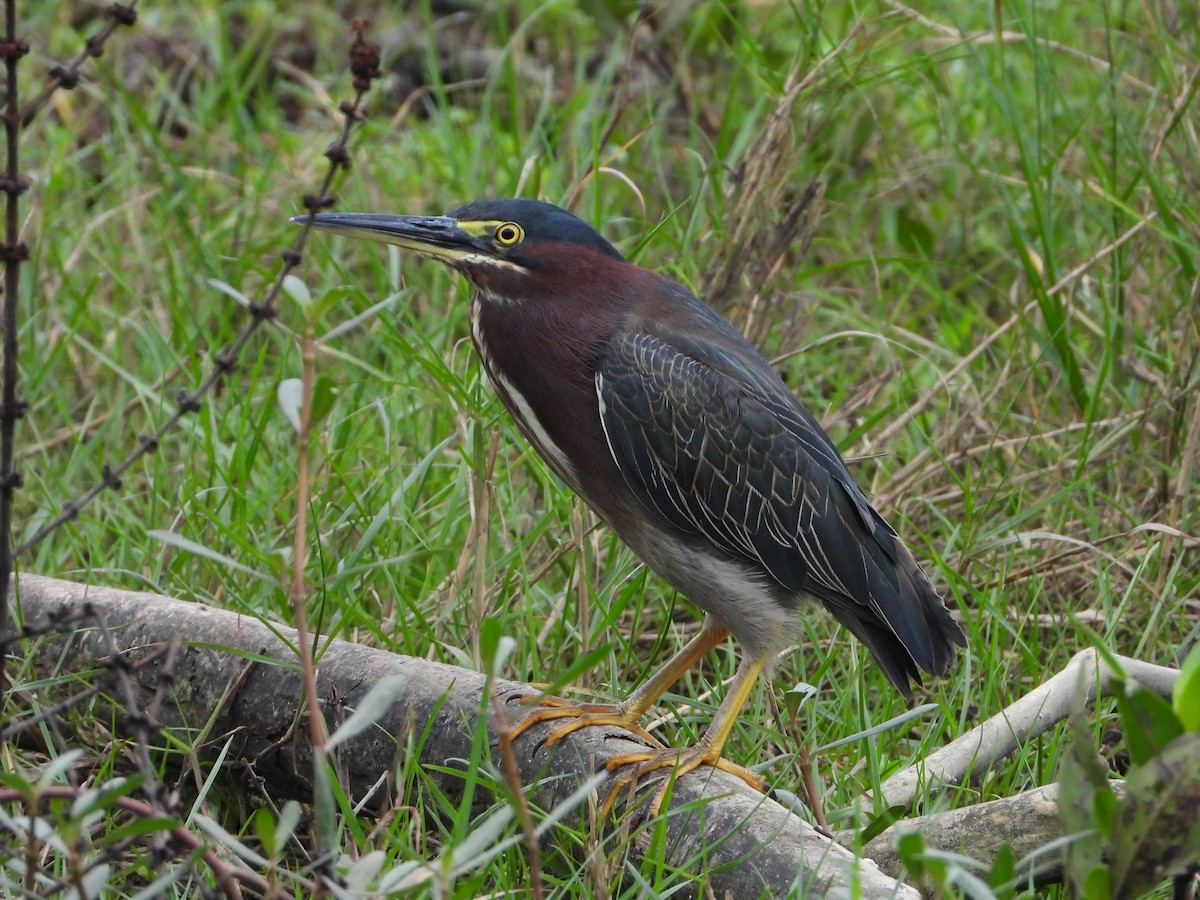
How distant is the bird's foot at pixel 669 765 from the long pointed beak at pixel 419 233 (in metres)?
1.30

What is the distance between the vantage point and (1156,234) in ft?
15.9

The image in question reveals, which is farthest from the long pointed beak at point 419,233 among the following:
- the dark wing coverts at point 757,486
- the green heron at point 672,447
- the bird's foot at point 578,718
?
the bird's foot at point 578,718

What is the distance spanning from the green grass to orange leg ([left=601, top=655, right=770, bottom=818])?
107 mm

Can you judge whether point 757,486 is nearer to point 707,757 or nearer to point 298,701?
point 707,757

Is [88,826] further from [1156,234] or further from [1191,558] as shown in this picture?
[1156,234]

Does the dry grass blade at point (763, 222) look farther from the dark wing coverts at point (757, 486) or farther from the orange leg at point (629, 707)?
the orange leg at point (629, 707)

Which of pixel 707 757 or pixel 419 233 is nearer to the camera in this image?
→ pixel 707 757

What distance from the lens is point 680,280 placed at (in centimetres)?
506

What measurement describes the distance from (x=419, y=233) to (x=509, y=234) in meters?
0.22

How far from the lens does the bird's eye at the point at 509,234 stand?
3.61 m

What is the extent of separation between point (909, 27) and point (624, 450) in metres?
3.24

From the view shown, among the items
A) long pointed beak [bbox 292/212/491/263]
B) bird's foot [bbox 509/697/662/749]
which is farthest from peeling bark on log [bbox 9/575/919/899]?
long pointed beak [bbox 292/212/491/263]

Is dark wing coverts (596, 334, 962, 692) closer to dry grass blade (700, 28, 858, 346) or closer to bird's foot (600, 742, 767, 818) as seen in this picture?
bird's foot (600, 742, 767, 818)

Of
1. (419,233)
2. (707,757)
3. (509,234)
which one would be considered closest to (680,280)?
(509,234)
